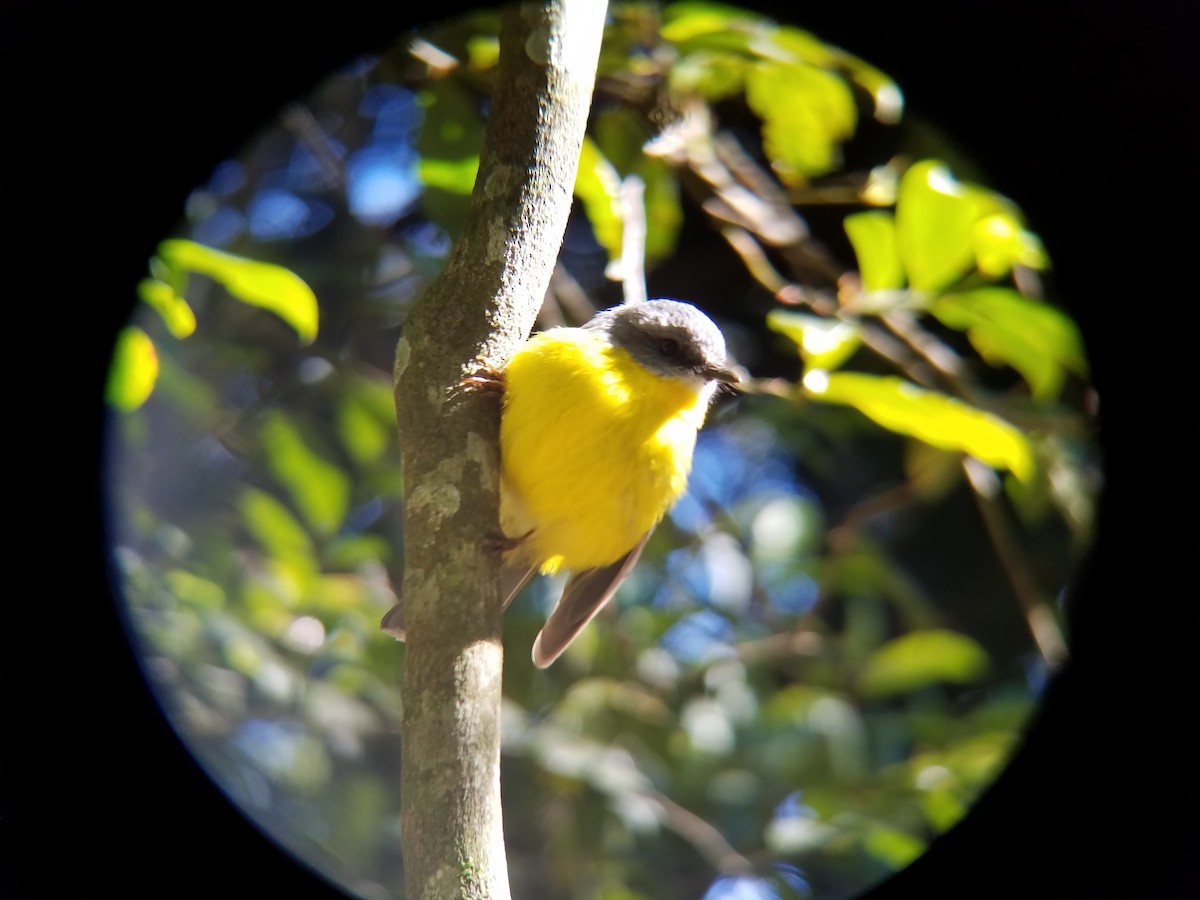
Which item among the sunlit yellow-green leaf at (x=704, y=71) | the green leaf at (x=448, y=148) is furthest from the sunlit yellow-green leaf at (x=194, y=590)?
the sunlit yellow-green leaf at (x=704, y=71)

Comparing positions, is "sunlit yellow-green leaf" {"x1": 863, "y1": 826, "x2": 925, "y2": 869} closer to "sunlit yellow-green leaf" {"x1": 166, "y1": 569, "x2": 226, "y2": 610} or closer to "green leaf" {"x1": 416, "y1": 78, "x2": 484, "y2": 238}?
"green leaf" {"x1": 416, "y1": 78, "x2": 484, "y2": 238}

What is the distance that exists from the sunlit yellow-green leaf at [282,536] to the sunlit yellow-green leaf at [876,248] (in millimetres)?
2400

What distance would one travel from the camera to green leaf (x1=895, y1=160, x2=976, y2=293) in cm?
273

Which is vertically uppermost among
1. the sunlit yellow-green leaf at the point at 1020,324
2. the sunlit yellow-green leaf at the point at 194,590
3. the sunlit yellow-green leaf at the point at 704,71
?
the sunlit yellow-green leaf at the point at 704,71

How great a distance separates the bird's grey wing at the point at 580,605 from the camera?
3.31 metres

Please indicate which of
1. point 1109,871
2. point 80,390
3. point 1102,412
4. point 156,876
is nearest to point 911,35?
point 1102,412

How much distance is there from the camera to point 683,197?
4766mm

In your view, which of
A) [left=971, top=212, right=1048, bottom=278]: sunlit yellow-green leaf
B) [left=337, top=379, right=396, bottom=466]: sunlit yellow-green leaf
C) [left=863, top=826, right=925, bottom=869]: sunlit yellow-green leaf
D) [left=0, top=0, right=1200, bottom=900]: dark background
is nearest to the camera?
[left=0, top=0, right=1200, bottom=900]: dark background

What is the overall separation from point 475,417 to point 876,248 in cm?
120

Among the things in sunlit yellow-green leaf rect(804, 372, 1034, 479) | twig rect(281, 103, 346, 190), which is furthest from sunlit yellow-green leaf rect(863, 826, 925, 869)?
twig rect(281, 103, 346, 190)

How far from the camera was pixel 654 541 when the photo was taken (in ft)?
15.5

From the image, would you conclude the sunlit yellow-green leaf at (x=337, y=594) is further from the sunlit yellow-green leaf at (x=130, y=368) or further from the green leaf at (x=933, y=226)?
the green leaf at (x=933, y=226)

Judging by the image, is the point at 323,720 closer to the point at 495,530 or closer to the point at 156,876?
the point at 156,876

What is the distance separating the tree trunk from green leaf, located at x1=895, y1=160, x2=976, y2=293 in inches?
34.8
